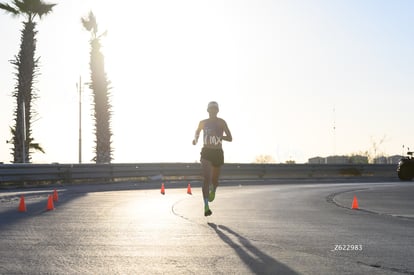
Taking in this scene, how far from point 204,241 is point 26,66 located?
96.2 ft

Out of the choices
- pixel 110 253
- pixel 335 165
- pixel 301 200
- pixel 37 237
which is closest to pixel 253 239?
pixel 110 253

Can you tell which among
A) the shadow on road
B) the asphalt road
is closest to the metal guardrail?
the asphalt road

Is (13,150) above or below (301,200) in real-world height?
above

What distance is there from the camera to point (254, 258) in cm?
724

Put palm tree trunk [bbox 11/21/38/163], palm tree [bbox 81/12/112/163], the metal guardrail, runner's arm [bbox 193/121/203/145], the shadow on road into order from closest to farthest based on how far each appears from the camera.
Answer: the shadow on road < runner's arm [bbox 193/121/203/145] < the metal guardrail < palm tree trunk [bbox 11/21/38/163] < palm tree [bbox 81/12/112/163]

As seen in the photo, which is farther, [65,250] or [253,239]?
[253,239]

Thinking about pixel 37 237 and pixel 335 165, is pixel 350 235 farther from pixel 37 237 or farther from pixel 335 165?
pixel 335 165

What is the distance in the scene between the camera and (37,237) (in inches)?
354

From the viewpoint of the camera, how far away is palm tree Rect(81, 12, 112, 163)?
40.4 m

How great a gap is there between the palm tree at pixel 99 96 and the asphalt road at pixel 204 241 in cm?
2572

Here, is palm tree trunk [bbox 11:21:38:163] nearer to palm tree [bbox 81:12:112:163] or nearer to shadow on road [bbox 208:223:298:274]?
palm tree [bbox 81:12:112:163]

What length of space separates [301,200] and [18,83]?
861 inches

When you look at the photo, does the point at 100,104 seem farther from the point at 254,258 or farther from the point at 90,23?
the point at 254,258

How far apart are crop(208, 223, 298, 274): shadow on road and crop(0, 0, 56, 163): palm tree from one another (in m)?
28.0
